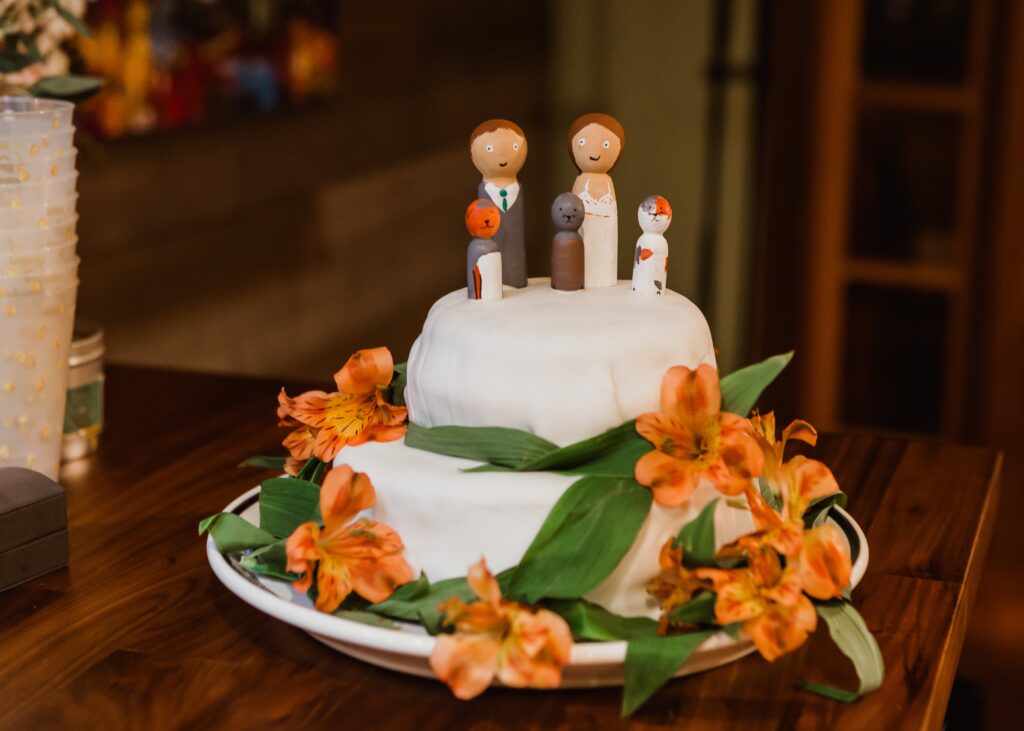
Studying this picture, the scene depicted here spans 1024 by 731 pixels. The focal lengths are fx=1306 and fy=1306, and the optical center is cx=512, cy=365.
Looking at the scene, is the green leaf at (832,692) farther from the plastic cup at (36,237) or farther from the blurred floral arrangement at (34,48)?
the blurred floral arrangement at (34,48)

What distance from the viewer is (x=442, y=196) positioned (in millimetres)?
3541

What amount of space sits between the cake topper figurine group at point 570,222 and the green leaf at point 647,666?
0.26m

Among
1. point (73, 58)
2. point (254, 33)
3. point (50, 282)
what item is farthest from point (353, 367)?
point (254, 33)

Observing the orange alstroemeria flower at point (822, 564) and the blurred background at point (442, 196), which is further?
the blurred background at point (442, 196)

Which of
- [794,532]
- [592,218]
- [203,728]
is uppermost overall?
[592,218]

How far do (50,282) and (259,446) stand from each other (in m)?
0.27

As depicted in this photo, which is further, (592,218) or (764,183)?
(764,183)

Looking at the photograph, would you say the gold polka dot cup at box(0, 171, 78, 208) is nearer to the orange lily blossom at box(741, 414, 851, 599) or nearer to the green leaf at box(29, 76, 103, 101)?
the green leaf at box(29, 76, 103, 101)

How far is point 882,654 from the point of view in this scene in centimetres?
85

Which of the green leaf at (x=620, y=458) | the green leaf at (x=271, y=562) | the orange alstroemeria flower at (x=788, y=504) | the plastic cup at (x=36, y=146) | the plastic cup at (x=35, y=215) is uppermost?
the plastic cup at (x=36, y=146)

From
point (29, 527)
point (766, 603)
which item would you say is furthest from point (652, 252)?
point (29, 527)

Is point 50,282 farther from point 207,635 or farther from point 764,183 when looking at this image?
point 764,183

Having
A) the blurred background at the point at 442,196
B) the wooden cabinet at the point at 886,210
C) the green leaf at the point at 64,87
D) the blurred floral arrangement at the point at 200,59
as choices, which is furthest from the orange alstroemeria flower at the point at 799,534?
the wooden cabinet at the point at 886,210

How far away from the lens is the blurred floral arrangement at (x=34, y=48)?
121cm
